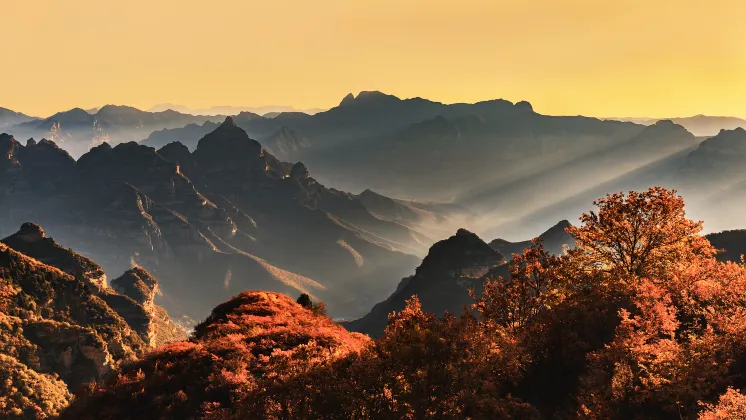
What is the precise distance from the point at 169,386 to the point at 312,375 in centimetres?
1232

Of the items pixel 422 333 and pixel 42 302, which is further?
pixel 42 302

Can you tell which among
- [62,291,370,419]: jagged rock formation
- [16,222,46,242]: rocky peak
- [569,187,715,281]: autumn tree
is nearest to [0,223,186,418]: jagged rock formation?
[62,291,370,419]: jagged rock formation

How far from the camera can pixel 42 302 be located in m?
111

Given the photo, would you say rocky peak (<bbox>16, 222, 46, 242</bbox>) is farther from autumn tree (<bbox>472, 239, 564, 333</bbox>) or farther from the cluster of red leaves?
autumn tree (<bbox>472, 239, 564, 333</bbox>)

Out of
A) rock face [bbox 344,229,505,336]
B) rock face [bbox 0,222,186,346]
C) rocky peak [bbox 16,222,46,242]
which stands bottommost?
rock face [bbox 344,229,505,336]

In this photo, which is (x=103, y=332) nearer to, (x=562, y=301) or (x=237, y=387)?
(x=237, y=387)

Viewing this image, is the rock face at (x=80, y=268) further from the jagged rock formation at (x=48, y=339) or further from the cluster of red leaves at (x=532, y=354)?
the cluster of red leaves at (x=532, y=354)

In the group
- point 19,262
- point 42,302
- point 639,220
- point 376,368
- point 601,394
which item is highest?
point 19,262

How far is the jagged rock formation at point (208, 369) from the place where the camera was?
22.9 metres

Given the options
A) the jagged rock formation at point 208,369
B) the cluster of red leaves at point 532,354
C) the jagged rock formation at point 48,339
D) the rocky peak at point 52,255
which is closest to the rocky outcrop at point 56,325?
the jagged rock formation at point 48,339

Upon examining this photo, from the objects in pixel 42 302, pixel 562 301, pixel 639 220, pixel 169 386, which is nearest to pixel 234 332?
pixel 169 386

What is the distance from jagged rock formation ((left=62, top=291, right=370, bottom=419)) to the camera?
75.2 feet

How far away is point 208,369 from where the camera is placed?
26391mm

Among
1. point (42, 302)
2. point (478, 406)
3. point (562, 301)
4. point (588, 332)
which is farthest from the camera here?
point (42, 302)
